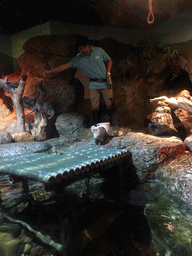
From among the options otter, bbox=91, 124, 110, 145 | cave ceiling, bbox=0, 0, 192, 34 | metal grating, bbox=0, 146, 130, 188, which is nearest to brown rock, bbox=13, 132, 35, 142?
otter, bbox=91, 124, 110, 145

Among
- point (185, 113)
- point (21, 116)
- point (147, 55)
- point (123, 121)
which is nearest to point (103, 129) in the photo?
point (123, 121)

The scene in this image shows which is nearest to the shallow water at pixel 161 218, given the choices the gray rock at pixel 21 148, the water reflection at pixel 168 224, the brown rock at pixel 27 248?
the water reflection at pixel 168 224

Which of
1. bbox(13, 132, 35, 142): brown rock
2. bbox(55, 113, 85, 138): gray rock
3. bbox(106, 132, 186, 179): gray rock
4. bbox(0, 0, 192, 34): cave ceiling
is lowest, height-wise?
bbox(106, 132, 186, 179): gray rock

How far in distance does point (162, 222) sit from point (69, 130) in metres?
4.39

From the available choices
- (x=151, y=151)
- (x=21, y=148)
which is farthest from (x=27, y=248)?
(x=21, y=148)

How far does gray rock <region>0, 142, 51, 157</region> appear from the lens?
18.0 ft

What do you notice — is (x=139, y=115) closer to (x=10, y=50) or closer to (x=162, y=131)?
(x=162, y=131)

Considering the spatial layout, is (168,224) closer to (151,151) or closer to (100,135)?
(151,151)

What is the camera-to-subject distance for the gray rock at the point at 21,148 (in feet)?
18.0

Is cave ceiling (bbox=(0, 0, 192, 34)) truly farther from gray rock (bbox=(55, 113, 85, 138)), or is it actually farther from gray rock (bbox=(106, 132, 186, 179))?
gray rock (bbox=(106, 132, 186, 179))

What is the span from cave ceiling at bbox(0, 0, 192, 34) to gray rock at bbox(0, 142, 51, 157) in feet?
11.7

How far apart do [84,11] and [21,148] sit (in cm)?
429

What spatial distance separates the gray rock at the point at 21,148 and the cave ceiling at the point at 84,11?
356 cm

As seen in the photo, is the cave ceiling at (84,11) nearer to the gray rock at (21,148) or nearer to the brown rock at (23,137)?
the brown rock at (23,137)
